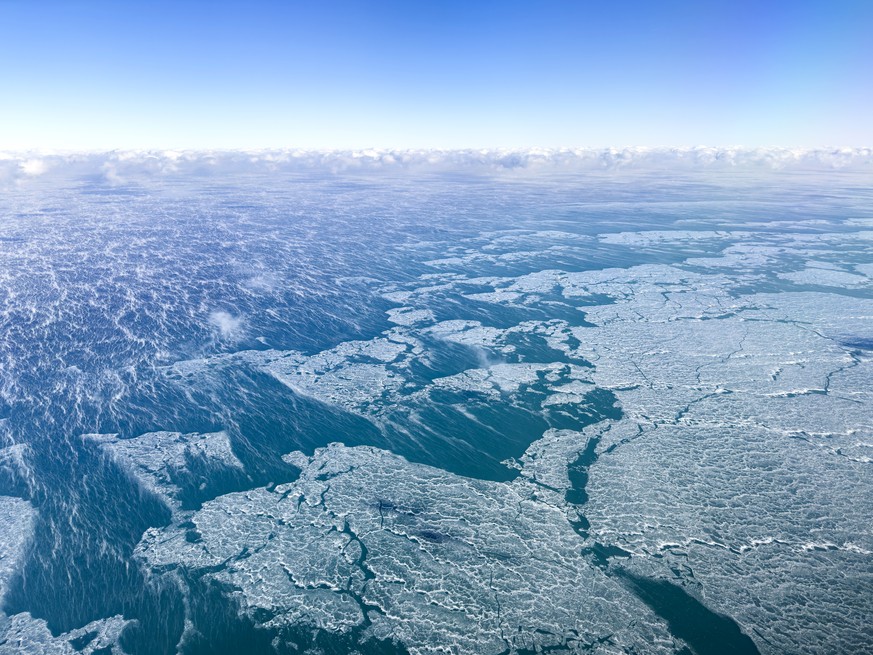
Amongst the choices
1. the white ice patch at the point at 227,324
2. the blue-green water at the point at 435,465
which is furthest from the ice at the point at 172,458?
the white ice patch at the point at 227,324

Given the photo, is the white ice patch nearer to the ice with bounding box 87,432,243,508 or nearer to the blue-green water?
the blue-green water

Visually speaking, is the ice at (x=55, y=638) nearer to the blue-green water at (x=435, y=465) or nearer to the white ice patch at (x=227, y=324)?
the blue-green water at (x=435, y=465)

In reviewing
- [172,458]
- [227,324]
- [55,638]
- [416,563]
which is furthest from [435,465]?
[227,324]

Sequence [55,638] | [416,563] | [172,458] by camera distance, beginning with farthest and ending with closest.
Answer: [172,458] → [416,563] → [55,638]

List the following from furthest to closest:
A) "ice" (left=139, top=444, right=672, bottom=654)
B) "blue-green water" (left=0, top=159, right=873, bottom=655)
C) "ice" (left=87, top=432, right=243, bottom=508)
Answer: "ice" (left=87, top=432, right=243, bottom=508) → "blue-green water" (left=0, top=159, right=873, bottom=655) → "ice" (left=139, top=444, right=672, bottom=654)

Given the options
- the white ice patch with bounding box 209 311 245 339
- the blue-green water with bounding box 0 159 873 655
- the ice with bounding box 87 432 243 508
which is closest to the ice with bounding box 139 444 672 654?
the blue-green water with bounding box 0 159 873 655

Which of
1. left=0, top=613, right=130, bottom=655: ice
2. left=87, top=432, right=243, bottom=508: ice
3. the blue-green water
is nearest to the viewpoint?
left=0, top=613, right=130, bottom=655: ice

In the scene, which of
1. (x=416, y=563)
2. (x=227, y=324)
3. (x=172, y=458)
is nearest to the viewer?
(x=416, y=563)

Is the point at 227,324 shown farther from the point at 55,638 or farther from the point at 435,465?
the point at 55,638
